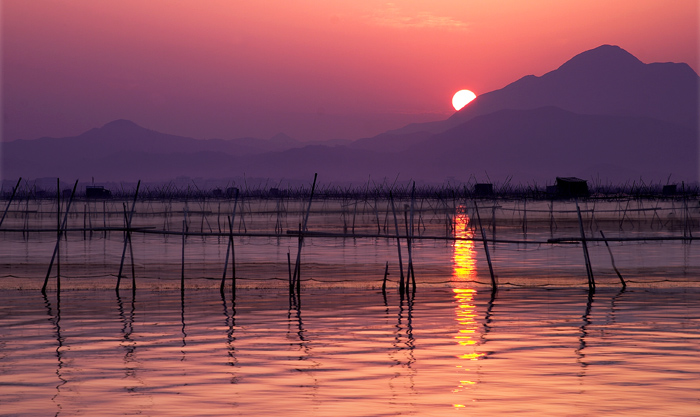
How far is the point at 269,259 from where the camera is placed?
65.6 feet

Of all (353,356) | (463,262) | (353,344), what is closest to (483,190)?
(463,262)

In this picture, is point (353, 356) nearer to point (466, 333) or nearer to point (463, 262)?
point (466, 333)

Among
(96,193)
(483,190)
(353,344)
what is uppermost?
(483,190)

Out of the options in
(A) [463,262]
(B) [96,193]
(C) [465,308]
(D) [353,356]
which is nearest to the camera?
(D) [353,356]

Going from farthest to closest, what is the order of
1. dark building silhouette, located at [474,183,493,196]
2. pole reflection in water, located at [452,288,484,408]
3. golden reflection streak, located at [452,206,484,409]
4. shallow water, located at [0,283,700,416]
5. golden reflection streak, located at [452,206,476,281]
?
1. dark building silhouette, located at [474,183,493,196]
2. golden reflection streak, located at [452,206,476,281]
3. golden reflection streak, located at [452,206,484,409]
4. pole reflection in water, located at [452,288,484,408]
5. shallow water, located at [0,283,700,416]

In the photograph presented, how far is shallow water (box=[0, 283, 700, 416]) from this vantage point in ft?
19.3

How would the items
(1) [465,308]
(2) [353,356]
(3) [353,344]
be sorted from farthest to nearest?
(1) [465,308]
(3) [353,344]
(2) [353,356]

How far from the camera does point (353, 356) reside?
7.61 m

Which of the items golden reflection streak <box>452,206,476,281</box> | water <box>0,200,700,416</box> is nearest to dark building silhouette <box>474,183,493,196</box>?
golden reflection streak <box>452,206,476,281</box>

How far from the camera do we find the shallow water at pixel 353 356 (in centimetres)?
589

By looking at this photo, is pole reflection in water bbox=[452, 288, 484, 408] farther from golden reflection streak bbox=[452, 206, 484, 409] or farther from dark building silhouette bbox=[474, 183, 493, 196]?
dark building silhouette bbox=[474, 183, 493, 196]

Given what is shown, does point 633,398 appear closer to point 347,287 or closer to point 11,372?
point 11,372

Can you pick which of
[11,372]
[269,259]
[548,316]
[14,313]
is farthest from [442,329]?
[269,259]

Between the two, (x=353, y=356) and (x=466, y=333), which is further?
(x=466, y=333)
